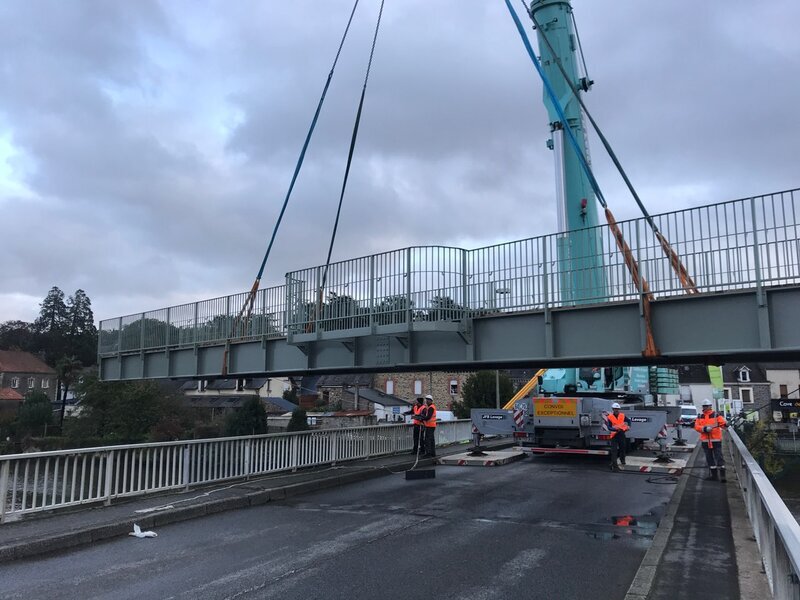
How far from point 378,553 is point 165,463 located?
5528 mm

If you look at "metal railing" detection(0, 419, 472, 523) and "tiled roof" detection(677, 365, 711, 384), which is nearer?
"metal railing" detection(0, 419, 472, 523)

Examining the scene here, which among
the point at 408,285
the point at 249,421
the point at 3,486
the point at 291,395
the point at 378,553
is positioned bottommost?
the point at 249,421

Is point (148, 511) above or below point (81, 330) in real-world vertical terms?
below

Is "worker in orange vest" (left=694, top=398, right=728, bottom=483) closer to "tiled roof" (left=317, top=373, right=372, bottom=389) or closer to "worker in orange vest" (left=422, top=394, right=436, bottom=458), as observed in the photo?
"worker in orange vest" (left=422, top=394, right=436, bottom=458)

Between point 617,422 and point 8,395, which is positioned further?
point 8,395

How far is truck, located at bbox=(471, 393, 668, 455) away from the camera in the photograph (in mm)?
17031

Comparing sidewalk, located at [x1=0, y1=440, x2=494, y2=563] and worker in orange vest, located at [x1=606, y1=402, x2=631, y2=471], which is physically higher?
worker in orange vest, located at [x1=606, y1=402, x2=631, y2=471]

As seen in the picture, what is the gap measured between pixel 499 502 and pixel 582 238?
16.1 feet

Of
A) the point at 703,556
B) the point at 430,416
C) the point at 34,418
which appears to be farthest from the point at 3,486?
the point at 34,418

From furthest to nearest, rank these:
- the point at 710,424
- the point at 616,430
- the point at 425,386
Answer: the point at 425,386
the point at 616,430
the point at 710,424

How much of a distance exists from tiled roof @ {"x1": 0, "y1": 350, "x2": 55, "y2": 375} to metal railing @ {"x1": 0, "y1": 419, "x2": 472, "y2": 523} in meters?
102

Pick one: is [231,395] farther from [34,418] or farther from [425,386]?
[425,386]

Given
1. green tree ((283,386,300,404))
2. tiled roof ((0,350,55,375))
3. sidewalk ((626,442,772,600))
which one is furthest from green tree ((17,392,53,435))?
sidewalk ((626,442,772,600))

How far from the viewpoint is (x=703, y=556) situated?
23.5 feet
